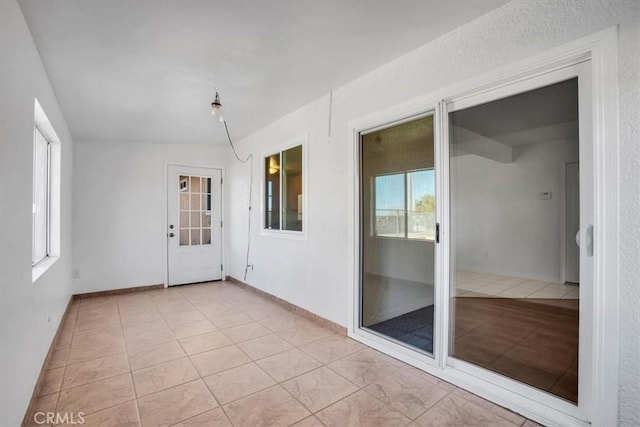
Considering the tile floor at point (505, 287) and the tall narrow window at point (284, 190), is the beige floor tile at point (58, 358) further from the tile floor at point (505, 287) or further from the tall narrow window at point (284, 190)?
the tile floor at point (505, 287)

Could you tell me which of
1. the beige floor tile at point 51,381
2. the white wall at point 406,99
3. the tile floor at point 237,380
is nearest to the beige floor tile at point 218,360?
the tile floor at point 237,380

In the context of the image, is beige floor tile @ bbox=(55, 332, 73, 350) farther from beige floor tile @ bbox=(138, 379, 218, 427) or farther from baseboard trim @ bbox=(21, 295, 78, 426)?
beige floor tile @ bbox=(138, 379, 218, 427)

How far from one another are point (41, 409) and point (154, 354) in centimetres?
82

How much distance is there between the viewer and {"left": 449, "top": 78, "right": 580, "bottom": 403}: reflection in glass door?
5.98 feet

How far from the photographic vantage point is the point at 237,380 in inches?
88.4

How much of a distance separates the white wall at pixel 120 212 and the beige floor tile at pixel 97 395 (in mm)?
3100

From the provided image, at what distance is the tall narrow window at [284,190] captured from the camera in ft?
12.7

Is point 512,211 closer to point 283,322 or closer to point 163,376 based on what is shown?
point 283,322

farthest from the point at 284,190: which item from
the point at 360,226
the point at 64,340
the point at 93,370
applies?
the point at 64,340

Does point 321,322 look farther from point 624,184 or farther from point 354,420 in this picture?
point 624,184

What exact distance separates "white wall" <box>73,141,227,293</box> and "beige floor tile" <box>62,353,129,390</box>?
2.67 m

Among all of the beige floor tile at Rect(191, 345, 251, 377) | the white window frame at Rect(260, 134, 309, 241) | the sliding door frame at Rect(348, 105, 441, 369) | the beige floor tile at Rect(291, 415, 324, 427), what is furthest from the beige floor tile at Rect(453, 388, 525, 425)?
the white window frame at Rect(260, 134, 309, 241)

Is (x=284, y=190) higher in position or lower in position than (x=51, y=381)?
higher

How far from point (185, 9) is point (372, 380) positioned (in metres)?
2.78
